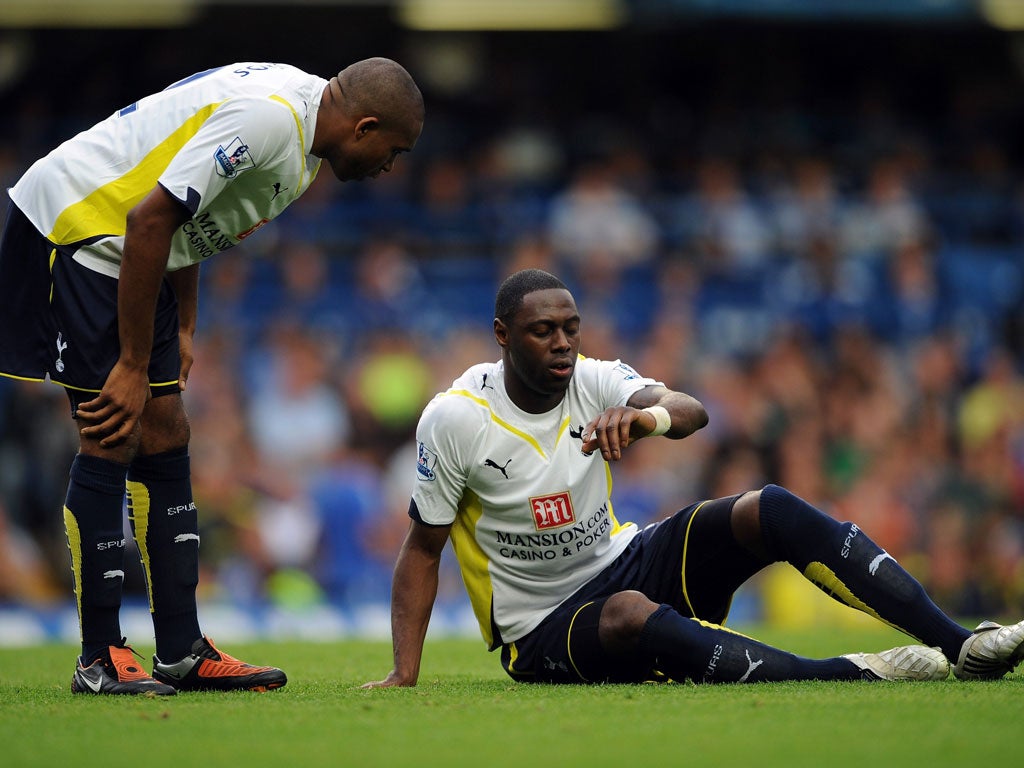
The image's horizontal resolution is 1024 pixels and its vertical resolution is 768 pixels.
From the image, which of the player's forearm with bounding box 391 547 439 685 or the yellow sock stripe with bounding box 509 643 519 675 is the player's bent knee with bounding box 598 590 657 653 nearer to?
the yellow sock stripe with bounding box 509 643 519 675

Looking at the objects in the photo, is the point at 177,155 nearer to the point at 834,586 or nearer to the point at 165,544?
the point at 165,544

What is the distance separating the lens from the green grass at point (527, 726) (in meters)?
3.49

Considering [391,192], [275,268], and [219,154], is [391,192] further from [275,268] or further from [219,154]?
[219,154]

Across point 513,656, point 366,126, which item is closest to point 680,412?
point 513,656

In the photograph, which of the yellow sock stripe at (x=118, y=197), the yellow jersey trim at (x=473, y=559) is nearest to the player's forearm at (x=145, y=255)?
the yellow sock stripe at (x=118, y=197)

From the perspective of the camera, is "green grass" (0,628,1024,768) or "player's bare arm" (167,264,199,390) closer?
"green grass" (0,628,1024,768)

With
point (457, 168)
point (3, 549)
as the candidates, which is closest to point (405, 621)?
point (3, 549)

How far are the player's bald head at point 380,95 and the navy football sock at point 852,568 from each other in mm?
1917

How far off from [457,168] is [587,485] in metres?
11.3

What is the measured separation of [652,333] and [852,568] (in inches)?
373

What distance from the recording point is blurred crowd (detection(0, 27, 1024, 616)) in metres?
12.1

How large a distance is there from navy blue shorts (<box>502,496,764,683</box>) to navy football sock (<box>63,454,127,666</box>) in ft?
5.12

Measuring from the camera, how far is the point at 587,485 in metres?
5.29

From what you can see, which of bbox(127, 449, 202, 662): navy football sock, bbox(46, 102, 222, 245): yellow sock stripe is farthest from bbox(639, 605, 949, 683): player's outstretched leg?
bbox(46, 102, 222, 245): yellow sock stripe
